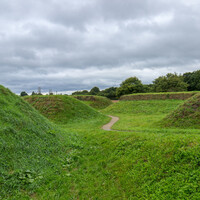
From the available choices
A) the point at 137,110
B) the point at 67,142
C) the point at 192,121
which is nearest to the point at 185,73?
the point at 137,110

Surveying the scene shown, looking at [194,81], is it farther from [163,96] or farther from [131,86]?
[163,96]

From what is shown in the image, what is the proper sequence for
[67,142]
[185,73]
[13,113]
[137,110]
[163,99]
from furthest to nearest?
[185,73] < [163,99] < [137,110] < [67,142] < [13,113]

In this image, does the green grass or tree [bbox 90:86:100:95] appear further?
tree [bbox 90:86:100:95]

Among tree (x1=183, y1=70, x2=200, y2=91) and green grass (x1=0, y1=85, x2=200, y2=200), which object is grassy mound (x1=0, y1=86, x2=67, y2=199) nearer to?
green grass (x1=0, y1=85, x2=200, y2=200)

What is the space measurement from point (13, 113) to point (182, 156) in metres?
8.71

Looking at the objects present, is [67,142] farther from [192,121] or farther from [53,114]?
[53,114]

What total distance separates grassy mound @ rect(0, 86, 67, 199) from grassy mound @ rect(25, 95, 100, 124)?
530 inches

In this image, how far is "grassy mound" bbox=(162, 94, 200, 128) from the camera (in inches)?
533

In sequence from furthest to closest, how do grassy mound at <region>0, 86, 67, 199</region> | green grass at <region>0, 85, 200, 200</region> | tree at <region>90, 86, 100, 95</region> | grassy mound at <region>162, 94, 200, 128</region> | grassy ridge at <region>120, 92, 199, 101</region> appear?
tree at <region>90, 86, 100, 95</region> → grassy ridge at <region>120, 92, 199, 101</region> → grassy mound at <region>162, 94, 200, 128</region> → grassy mound at <region>0, 86, 67, 199</region> → green grass at <region>0, 85, 200, 200</region>

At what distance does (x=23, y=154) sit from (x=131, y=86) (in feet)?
183

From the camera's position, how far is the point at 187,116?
14.4 meters

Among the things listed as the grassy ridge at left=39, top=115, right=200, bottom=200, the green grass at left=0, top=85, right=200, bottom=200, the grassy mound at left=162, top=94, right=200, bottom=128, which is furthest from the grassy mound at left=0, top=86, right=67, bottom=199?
the grassy mound at left=162, top=94, right=200, bottom=128

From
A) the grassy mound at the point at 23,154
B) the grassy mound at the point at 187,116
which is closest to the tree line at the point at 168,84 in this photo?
the grassy mound at the point at 187,116

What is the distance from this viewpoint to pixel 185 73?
221 ft
